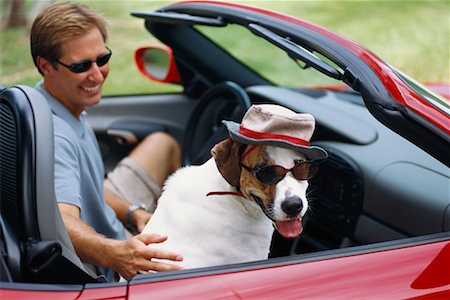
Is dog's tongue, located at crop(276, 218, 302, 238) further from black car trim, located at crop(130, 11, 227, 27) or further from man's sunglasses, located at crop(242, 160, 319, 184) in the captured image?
black car trim, located at crop(130, 11, 227, 27)

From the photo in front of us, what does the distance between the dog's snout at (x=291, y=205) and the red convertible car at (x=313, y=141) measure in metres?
0.13

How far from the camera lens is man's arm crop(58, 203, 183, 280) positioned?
6.95ft

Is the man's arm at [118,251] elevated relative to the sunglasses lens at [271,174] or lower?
lower

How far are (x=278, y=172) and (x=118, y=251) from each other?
510 mm

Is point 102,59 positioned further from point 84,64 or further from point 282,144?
point 282,144

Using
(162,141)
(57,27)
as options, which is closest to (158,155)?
(162,141)

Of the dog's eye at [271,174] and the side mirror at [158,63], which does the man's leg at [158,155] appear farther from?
the dog's eye at [271,174]

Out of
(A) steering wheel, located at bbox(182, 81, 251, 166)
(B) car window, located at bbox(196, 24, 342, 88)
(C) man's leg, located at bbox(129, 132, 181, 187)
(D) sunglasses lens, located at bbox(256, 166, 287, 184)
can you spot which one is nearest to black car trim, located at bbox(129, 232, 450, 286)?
(D) sunglasses lens, located at bbox(256, 166, 287, 184)

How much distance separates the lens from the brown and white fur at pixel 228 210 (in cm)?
215

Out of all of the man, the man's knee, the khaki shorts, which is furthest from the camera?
the man's knee

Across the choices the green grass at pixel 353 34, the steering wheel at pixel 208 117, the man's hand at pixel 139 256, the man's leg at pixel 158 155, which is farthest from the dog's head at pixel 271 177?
the green grass at pixel 353 34

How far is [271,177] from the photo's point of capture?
2.14m

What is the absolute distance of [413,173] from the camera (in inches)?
112

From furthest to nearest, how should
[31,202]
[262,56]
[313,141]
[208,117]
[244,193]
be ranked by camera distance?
[262,56] < [208,117] < [313,141] < [244,193] < [31,202]
